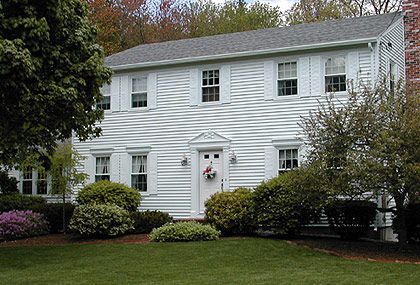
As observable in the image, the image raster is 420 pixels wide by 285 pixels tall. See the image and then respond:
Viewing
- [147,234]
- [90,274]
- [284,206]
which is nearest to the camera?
[90,274]

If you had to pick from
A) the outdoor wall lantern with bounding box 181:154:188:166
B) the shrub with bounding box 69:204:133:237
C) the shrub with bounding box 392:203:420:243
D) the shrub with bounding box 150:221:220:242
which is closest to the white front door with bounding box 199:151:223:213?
the outdoor wall lantern with bounding box 181:154:188:166

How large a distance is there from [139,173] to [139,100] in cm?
265

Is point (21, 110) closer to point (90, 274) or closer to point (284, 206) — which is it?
point (90, 274)

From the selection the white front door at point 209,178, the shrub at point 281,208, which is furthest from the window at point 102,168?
the shrub at point 281,208

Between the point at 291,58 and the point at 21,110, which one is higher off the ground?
the point at 291,58

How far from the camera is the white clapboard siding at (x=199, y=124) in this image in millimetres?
20625

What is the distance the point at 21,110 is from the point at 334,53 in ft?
33.6

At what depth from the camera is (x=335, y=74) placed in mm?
20094

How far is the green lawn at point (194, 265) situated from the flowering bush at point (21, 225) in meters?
2.56

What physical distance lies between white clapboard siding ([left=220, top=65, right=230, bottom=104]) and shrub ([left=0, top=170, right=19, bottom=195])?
10119 millimetres

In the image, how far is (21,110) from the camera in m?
14.1

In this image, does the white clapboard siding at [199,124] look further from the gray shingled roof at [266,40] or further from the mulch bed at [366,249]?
the mulch bed at [366,249]

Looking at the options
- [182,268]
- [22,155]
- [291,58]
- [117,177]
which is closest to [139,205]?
[117,177]

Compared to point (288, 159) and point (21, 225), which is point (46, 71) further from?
point (288, 159)
